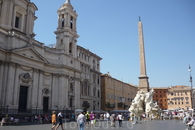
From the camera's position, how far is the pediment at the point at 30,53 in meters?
26.4

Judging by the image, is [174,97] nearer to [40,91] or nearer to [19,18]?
[40,91]

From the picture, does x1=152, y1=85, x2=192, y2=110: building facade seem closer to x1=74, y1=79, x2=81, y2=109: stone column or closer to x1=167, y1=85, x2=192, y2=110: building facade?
x1=167, y1=85, x2=192, y2=110: building facade

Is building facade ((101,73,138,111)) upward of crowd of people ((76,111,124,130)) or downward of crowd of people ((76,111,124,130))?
upward

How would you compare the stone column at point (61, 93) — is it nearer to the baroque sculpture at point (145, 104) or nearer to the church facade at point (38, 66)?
the church facade at point (38, 66)

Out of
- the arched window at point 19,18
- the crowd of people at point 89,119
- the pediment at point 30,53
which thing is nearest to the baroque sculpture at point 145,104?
the crowd of people at point 89,119

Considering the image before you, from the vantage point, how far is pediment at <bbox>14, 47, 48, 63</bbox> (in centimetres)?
2645

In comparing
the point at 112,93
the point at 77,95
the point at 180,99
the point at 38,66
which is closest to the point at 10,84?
the point at 38,66

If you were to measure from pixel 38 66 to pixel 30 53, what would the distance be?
230 cm

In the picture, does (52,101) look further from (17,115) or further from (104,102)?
(104,102)

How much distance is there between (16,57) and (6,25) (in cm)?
503

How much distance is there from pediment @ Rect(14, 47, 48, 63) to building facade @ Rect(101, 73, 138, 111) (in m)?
20.4

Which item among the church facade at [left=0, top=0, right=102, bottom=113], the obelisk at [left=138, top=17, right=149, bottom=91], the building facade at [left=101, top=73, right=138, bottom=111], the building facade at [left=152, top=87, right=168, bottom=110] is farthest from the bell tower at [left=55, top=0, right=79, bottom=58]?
the building facade at [left=152, top=87, right=168, bottom=110]

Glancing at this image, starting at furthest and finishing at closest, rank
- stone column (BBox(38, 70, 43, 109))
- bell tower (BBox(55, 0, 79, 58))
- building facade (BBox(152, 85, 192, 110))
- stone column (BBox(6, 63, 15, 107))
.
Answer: building facade (BBox(152, 85, 192, 110)) < bell tower (BBox(55, 0, 79, 58)) < stone column (BBox(38, 70, 43, 109)) < stone column (BBox(6, 63, 15, 107))

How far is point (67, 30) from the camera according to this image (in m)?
35.8
